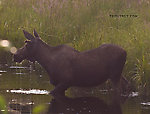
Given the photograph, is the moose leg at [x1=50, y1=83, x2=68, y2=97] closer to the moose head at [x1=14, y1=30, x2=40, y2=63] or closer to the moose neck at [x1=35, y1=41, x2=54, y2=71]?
the moose neck at [x1=35, y1=41, x2=54, y2=71]

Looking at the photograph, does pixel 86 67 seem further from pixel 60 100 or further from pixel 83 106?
pixel 83 106

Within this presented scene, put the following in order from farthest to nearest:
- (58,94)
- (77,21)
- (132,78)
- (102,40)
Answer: (77,21)
(102,40)
(132,78)
(58,94)

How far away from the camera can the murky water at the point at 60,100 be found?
25.2ft

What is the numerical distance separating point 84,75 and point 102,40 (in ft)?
6.31

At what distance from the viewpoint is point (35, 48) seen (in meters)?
9.25

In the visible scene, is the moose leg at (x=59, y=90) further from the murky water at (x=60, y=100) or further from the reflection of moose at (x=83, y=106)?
the reflection of moose at (x=83, y=106)

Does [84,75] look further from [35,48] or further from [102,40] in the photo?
[102,40]

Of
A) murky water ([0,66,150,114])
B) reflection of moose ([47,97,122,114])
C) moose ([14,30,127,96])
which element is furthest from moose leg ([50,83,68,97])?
reflection of moose ([47,97,122,114])

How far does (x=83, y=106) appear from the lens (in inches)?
315

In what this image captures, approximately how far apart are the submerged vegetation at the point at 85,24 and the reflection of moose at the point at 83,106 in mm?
1364

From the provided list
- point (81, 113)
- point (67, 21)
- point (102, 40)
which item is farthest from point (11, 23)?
point (81, 113)

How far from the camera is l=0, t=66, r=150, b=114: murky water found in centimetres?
769

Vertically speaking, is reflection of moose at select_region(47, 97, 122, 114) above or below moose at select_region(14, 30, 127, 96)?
below

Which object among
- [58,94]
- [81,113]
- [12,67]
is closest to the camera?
[81,113]
